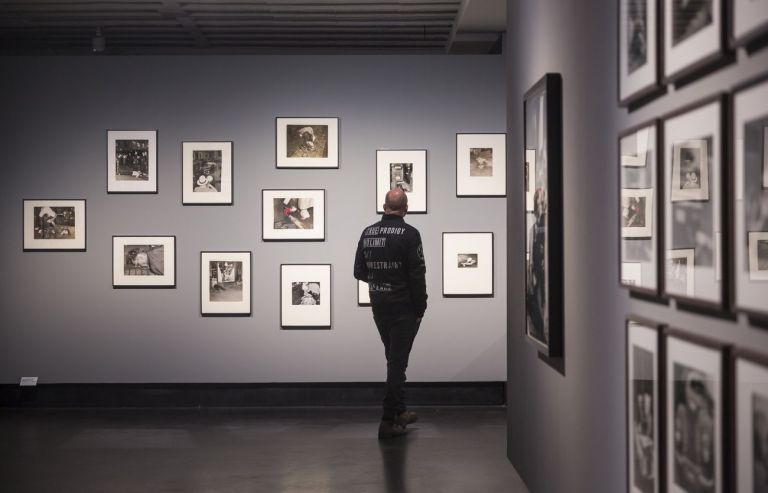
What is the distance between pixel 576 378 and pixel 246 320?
186 inches

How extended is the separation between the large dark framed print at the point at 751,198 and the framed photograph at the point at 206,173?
6349 mm

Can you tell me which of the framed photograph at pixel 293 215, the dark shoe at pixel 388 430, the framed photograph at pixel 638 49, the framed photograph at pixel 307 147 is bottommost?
the dark shoe at pixel 388 430

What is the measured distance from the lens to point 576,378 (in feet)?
12.1

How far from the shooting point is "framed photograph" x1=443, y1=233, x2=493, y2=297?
7.94 meters

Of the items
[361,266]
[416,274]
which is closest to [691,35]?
[416,274]

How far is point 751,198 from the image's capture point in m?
1.93

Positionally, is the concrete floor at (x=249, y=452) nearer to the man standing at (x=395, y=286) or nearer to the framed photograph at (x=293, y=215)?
the man standing at (x=395, y=286)

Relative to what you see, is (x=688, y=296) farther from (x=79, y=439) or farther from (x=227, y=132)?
(x=227, y=132)

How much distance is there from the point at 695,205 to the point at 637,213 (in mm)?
520

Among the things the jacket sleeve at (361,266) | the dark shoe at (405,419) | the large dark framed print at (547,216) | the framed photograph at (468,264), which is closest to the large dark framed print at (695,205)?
the large dark framed print at (547,216)

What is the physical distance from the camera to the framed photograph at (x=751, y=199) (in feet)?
6.19

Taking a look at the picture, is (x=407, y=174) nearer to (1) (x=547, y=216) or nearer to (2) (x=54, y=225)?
(2) (x=54, y=225)

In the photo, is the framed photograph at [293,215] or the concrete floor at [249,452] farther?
the framed photograph at [293,215]

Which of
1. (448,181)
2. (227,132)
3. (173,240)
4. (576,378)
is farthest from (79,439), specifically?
(576,378)
